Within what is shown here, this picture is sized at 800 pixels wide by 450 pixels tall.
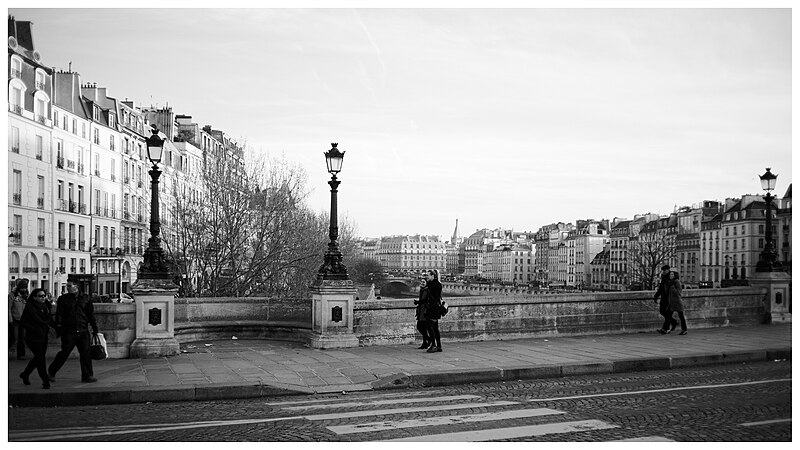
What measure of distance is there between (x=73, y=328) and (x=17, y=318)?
3776 mm

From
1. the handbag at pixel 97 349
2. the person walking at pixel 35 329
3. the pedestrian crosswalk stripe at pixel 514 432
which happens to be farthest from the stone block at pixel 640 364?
the person walking at pixel 35 329

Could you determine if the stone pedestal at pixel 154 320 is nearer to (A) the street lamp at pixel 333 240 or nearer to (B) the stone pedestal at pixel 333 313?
(B) the stone pedestal at pixel 333 313

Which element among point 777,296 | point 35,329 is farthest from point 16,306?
point 777,296

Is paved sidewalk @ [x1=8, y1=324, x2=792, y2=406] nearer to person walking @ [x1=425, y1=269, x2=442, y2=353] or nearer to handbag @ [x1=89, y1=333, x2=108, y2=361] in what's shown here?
handbag @ [x1=89, y1=333, x2=108, y2=361]

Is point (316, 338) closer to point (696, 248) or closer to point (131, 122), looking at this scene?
point (131, 122)

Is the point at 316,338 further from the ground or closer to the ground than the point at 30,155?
closer to the ground

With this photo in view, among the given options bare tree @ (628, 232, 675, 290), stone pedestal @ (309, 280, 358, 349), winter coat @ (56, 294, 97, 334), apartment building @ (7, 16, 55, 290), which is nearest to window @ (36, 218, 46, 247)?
apartment building @ (7, 16, 55, 290)

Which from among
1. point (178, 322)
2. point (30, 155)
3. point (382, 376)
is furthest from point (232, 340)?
point (30, 155)

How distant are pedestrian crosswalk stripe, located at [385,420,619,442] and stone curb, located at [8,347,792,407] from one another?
3.94 metres

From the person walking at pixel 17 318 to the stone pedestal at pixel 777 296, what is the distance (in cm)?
1952

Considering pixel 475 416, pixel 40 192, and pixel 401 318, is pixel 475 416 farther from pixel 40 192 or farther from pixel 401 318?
pixel 40 192

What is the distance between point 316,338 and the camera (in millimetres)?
17594

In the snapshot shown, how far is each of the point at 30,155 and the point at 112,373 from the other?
22.8 meters

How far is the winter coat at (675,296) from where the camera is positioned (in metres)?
20.5
